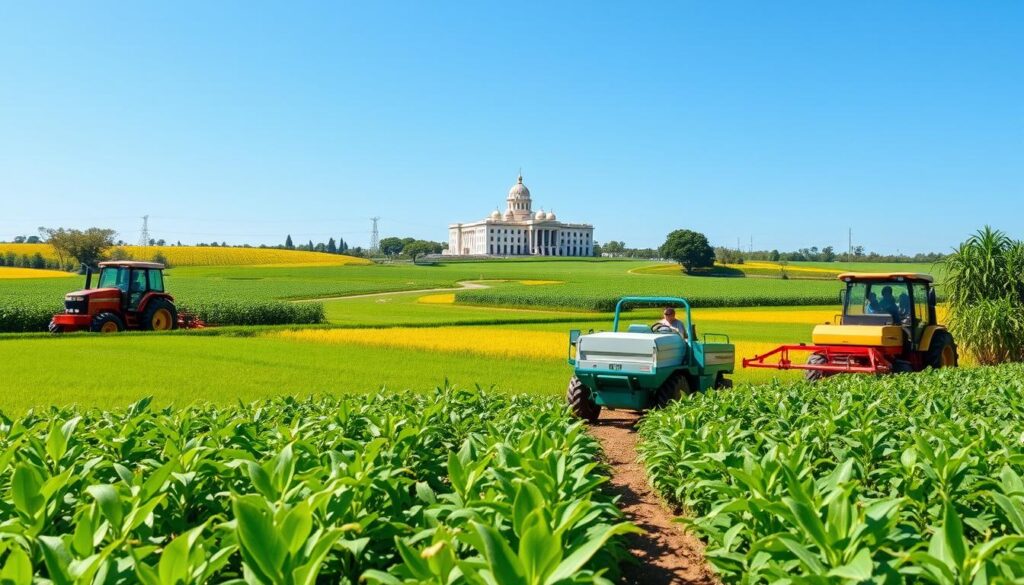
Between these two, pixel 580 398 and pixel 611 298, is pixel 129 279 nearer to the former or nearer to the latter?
pixel 580 398

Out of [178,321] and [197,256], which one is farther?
[197,256]

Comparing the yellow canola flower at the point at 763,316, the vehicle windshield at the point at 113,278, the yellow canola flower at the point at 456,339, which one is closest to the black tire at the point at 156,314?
the vehicle windshield at the point at 113,278

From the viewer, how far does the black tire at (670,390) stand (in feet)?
43.3

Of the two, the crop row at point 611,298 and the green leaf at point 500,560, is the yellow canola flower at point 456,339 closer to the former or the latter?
the green leaf at point 500,560

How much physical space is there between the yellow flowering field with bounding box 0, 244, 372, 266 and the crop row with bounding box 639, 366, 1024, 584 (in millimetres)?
109981

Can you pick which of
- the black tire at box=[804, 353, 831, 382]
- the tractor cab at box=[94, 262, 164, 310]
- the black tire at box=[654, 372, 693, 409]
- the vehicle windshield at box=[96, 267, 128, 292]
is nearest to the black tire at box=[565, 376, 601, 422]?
the black tire at box=[654, 372, 693, 409]

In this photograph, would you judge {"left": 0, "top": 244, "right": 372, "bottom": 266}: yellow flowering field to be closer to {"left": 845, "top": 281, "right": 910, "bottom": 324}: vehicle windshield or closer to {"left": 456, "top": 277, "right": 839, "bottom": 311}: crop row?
{"left": 456, "top": 277, "right": 839, "bottom": 311}: crop row

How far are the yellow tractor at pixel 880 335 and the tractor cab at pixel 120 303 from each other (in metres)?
22.3

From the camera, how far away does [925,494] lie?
17.6ft

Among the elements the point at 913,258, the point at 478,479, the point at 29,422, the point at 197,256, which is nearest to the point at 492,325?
the point at 29,422

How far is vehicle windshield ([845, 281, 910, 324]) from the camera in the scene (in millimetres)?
18000

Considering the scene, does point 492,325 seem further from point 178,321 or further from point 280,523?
point 280,523

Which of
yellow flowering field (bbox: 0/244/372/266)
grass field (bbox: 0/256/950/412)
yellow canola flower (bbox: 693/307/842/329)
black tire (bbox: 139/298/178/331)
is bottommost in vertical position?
yellow canola flower (bbox: 693/307/842/329)

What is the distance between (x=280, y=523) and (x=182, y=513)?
5.15 feet
